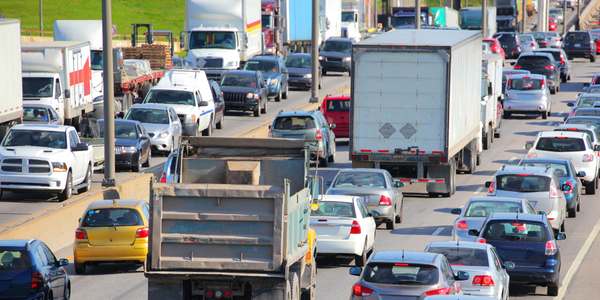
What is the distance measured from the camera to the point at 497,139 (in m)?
36.6

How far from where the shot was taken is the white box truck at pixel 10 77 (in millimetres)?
26125

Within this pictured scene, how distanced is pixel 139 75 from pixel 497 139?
14573 millimetres

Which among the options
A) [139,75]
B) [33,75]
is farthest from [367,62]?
[139,75]

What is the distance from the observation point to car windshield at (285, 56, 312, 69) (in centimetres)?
4772

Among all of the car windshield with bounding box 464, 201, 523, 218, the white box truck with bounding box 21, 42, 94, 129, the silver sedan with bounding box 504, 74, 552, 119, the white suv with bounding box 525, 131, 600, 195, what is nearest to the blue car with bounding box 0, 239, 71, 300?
the car windshield with bounding box 464, 201, 523, 218

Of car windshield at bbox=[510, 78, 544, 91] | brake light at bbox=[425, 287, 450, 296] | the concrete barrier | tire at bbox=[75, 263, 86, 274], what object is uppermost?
car windshield at bbox=[510, 78, 544, 91]

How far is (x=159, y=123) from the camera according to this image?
29.7 meters

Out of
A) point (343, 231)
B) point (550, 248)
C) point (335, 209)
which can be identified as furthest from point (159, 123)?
point (550, 248)

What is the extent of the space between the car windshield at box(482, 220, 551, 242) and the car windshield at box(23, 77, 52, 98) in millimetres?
18587

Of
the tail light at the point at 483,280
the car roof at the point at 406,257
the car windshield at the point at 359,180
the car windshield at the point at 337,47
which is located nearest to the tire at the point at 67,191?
the car windshield at the point at 359,180

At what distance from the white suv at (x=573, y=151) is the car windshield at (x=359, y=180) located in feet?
22.1

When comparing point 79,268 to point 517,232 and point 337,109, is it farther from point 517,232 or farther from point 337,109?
point 337,109

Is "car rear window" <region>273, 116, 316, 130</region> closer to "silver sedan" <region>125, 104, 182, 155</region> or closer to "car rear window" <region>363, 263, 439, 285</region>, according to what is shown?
"silver sedan" <region>125, 104, 182, 155</region>

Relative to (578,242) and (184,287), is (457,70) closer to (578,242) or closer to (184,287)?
(578,242)
